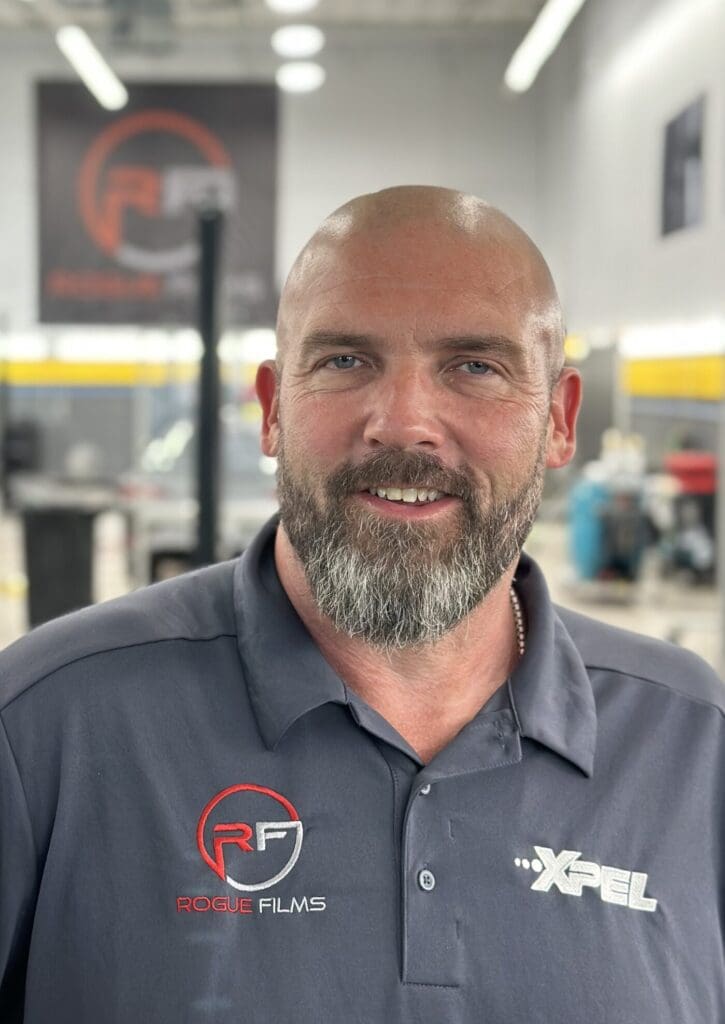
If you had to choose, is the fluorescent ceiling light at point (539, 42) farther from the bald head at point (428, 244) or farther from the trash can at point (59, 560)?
the bald head at point (428, 244)

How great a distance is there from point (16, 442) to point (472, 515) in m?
12.8

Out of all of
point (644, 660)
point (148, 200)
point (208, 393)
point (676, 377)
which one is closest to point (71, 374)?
point (148, 200)

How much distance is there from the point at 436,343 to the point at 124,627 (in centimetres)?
43

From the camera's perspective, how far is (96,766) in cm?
128

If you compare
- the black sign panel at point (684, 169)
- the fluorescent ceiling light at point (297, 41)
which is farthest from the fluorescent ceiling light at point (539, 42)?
the black sign panel at point (684, 169)

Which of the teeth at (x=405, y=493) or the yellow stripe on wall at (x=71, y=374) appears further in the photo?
the yellow stripe on wall at (x=71, y=374)

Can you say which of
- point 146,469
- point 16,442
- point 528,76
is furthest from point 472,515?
point 16,442

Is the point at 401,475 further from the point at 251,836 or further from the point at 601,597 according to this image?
the point at 601,597

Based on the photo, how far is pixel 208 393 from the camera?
16.1 ft

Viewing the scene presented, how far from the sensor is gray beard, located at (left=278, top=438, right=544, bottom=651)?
4.44 ft

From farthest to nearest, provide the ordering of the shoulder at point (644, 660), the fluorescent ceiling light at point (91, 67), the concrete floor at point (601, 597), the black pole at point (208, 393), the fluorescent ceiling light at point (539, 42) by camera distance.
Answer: the fluorescent ceiling light at point (91, 67) → the fluorescent ceiling light at point (539, 42) → the concrete floor at point (601, 597) → the black pole at point (208, 393) → the shoulder at point (644, 660)

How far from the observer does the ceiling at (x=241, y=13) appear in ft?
32.5

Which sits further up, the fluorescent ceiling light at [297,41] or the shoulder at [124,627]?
the fluorescent ceiling light at [297,41]

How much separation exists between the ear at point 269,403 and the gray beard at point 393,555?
12 centimetres
